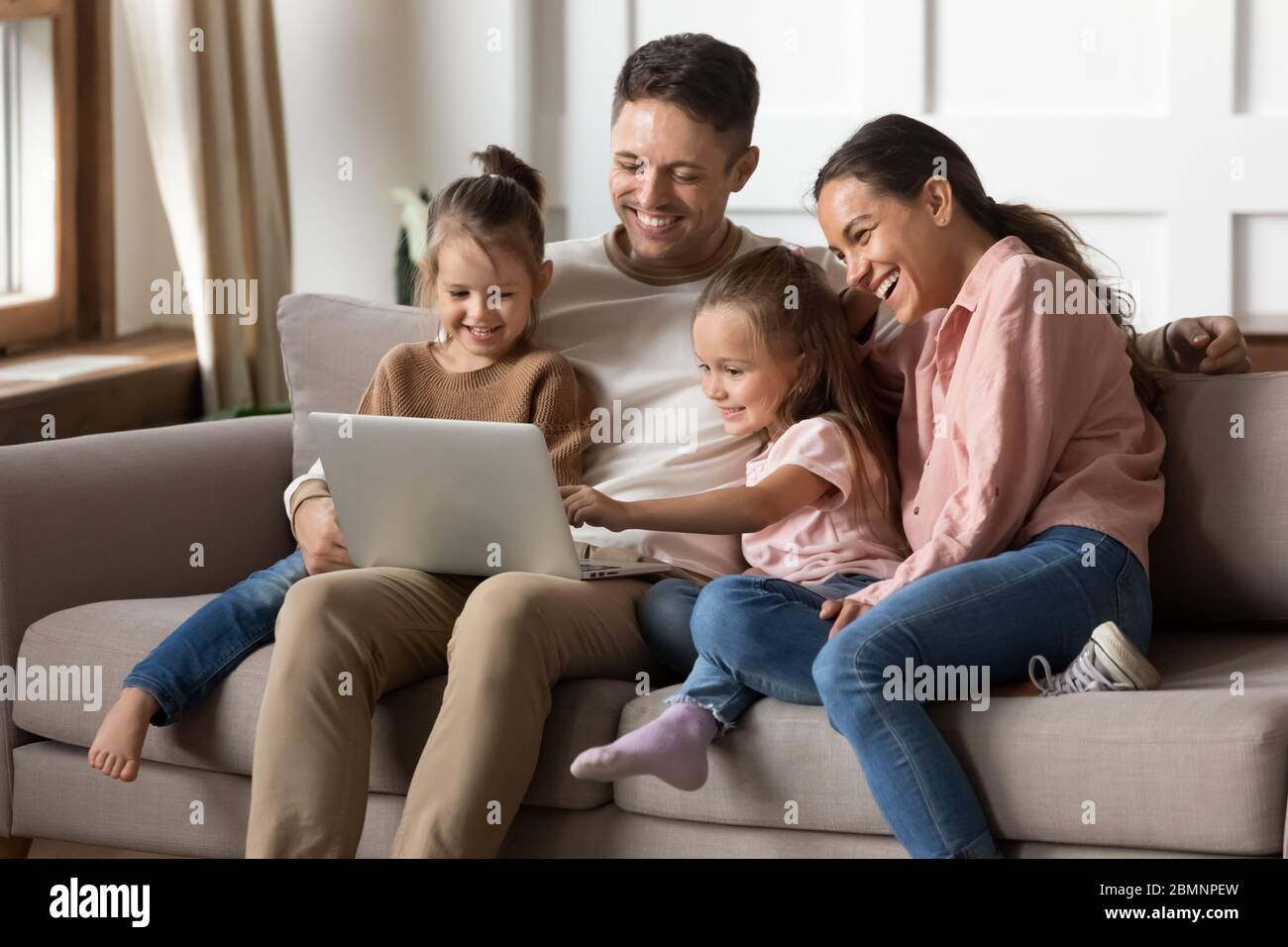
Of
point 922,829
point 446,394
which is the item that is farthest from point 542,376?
point 922,829

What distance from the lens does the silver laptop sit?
5.43ft

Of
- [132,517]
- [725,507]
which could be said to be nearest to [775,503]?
[725,507]

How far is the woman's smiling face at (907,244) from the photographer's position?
1815 millimetres

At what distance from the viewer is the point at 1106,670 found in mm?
1561

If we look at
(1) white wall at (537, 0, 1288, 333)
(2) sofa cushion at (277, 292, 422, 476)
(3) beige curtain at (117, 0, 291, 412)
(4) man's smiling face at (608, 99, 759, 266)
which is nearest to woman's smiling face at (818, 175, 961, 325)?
(4) man's smiling face at (608, 99, 759, 266)

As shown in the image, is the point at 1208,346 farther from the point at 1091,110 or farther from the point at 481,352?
the point at 1091,110

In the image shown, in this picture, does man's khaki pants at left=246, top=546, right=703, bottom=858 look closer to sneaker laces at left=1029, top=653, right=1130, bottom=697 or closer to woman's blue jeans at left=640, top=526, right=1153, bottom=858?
woman's blue jeans at left=640, top=526, right=1153, bottom=858

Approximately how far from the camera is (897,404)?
1.95 meters

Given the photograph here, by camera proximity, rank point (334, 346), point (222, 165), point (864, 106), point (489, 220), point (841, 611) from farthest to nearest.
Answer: point (864, 106), point (222, 165), point (334, 346), point (489, 220), point (841, 611)

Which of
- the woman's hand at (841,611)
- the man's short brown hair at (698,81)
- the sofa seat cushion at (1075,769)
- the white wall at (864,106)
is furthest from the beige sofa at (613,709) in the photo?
the white wall at (864,106)

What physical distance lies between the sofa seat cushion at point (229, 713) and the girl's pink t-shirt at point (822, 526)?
0.25m

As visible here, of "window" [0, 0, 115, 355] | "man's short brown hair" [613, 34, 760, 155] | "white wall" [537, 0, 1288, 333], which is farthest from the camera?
"white wall" [537, 0, 1288, 333]

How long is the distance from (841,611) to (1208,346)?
665 millimetres

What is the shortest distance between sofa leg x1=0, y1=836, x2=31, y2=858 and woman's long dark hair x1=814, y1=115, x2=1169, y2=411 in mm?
1338
